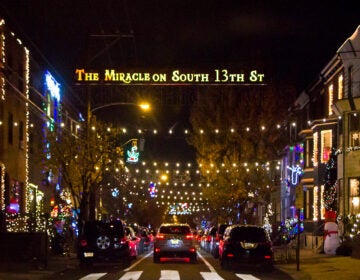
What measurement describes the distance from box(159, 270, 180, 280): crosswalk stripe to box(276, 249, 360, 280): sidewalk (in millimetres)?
3842

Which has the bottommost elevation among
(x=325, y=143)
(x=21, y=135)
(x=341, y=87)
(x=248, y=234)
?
(x=248, y=234)

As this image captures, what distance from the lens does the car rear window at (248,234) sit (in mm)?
24797

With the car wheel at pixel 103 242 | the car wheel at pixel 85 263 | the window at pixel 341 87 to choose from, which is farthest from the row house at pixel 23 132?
the window at pixel 341 87

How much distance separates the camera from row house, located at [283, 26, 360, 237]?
1300 inches

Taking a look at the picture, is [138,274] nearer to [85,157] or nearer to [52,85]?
[85,157]

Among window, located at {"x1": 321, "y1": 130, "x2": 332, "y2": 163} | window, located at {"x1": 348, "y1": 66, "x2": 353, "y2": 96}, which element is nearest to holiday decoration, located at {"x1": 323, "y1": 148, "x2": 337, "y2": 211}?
window, located at {"x1": 321, "y1": 130, "x2": 332, "y2": 163}

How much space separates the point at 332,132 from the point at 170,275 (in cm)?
2008

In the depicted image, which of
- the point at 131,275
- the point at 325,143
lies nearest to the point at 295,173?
the point at 325,143

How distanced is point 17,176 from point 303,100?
21.3 meters

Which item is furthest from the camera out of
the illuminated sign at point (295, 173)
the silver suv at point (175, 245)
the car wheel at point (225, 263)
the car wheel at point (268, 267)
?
the illuminated sign at point (295, 173)

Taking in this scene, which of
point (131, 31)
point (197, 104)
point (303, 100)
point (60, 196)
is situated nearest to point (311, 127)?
point (303, 100)

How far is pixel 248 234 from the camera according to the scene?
25.0m

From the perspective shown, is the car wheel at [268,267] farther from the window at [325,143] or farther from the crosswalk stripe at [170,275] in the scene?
the window at [325,143]

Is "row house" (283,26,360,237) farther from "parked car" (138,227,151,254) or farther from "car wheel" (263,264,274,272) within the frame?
"parked car" (138,227,151,254)
